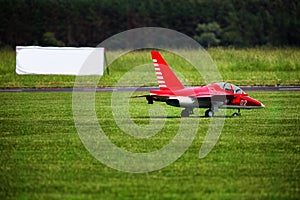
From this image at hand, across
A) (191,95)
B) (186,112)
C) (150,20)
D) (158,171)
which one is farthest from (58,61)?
(158,171)

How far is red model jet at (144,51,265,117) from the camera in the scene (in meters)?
24.7

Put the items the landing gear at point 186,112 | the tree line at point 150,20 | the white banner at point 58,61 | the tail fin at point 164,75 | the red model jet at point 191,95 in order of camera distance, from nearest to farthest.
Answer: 1. the red model jet at point 191,95
2. the tail fin at point 164,75
3. the landing gear at point 186,112
4. the white banner at point 58,61
5. the tree line at point 150,20

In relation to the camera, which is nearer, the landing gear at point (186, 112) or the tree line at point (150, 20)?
the landing gear at point (186, 112)

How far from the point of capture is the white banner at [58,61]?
168 ft

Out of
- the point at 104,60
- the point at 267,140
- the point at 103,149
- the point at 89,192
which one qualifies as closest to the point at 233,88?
the point at 267,140

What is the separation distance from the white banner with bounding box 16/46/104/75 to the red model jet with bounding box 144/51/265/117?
24.8m

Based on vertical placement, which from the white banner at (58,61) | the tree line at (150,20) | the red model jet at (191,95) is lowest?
the red model jet at (191,95)

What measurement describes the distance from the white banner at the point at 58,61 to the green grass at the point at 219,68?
3.13 ft

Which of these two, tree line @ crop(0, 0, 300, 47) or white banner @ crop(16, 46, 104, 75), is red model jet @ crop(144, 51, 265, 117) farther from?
tree line @ crop(0, 0, 300, 47)

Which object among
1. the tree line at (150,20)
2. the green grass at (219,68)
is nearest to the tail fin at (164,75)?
the green grass at (219,68)

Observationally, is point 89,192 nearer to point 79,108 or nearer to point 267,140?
point 267,140

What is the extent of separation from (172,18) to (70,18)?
10586 millimetres

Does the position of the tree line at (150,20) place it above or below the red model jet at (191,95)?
above

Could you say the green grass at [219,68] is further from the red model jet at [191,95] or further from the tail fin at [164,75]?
the tail fin at [164,75]
